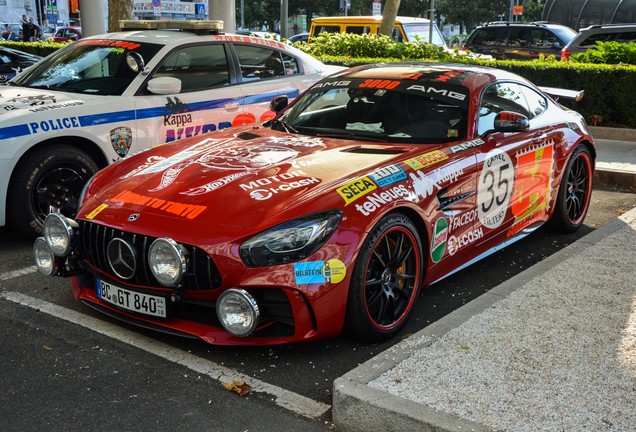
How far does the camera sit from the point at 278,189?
4.26 metres

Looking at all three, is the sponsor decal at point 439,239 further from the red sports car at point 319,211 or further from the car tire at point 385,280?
the car tire at point 385,280

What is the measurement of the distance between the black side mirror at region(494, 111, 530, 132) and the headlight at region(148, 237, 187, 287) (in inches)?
97.6

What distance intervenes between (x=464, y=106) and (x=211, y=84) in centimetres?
296

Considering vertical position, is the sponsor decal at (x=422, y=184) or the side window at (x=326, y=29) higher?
the side window at (x=326, y=29)

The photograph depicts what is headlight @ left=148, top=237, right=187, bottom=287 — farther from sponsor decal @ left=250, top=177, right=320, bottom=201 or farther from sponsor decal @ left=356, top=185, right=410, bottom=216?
sponsor decal @ left=356, top=185, right=410, bottom=216

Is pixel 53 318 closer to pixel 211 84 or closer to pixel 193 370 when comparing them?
pixel 193 370

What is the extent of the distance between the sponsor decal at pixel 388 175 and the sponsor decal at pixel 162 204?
99 centimetres

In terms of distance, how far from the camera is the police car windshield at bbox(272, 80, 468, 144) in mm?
5145

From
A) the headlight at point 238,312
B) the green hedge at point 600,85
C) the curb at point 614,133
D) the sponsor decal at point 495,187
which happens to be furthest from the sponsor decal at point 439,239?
the curb at point 614,133

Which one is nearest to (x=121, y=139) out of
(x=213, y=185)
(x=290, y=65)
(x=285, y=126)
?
(x=285, y=126)

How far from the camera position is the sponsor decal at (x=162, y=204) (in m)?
4.14

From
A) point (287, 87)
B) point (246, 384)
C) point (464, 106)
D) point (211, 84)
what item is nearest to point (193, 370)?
point (246, 384)

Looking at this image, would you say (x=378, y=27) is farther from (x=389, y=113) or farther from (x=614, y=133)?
(x=389, y=113)

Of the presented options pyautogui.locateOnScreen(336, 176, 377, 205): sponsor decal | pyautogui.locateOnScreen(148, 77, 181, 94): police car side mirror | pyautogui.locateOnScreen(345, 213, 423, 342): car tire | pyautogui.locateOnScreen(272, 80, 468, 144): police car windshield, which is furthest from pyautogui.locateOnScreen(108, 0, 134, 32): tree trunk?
pyautogui.locateOnScreen(345, 213, 423, 342): car tire
